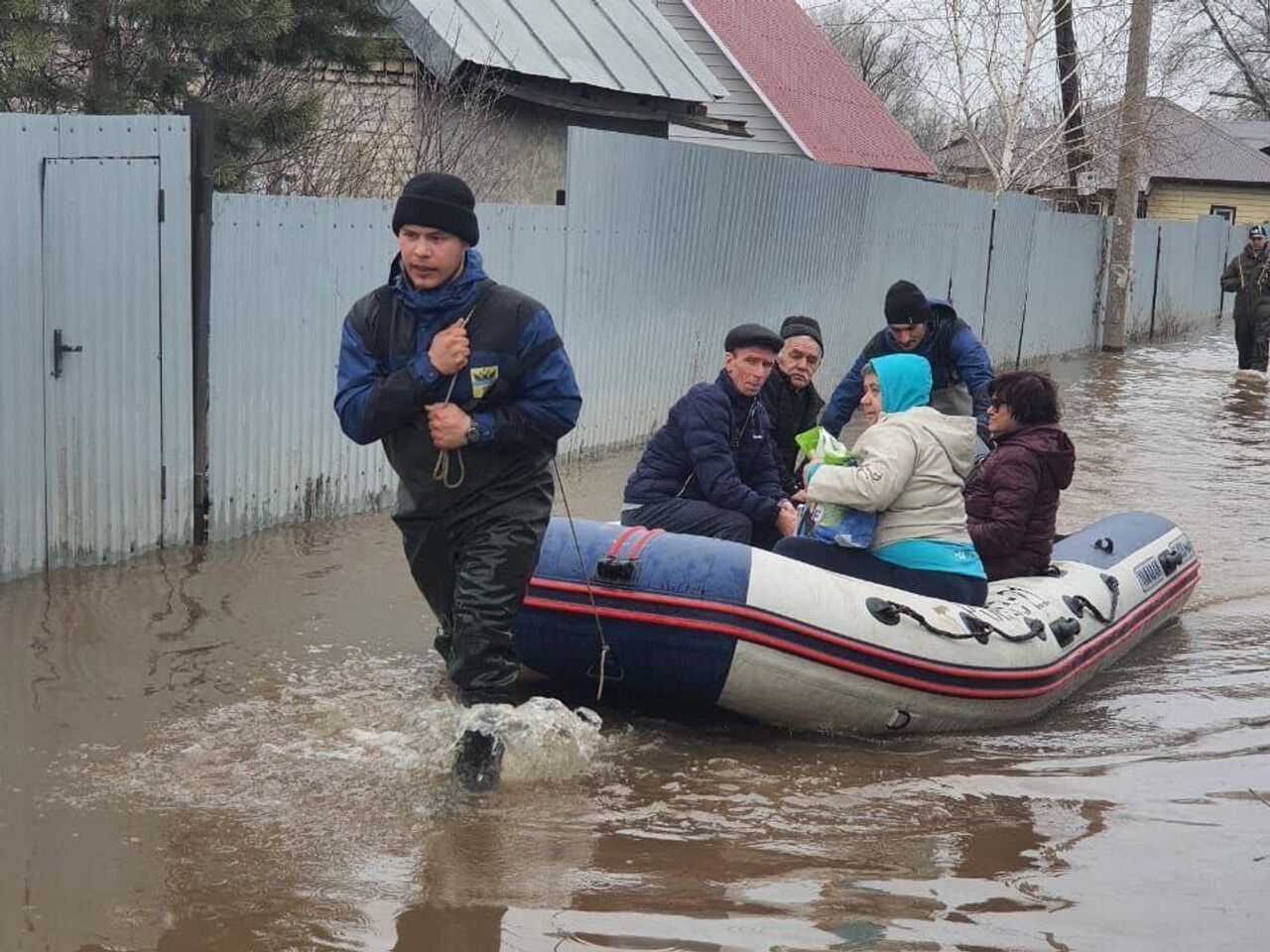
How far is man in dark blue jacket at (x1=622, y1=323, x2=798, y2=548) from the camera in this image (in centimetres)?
714

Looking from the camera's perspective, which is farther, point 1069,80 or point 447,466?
point 1069,80

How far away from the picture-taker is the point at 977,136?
2591 cm

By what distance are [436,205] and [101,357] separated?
3095 millimetres

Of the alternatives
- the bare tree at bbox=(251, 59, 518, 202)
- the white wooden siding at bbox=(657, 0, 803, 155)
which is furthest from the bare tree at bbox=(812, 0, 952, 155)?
the bare tree at bbox=(251, 59, 518, 202)

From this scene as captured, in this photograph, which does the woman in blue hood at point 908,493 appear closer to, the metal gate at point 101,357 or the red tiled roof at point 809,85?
the metal gate at point 101,357

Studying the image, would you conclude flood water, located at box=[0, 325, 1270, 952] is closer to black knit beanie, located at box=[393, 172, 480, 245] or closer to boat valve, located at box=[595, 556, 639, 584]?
boat valve, located at box=[595, 556, 639, 584]

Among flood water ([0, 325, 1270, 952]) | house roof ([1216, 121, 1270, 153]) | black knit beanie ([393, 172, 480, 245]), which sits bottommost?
flood water ([0, 325, 1270, 952])

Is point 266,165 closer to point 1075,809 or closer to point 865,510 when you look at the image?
point 865,510

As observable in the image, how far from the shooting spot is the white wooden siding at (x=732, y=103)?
88.8 feet

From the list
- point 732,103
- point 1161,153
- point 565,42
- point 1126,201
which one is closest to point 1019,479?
point 565,42

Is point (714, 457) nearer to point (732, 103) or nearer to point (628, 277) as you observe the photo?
point (628, 277)

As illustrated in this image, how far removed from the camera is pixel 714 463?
7137mm

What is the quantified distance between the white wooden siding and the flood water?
19.9 m

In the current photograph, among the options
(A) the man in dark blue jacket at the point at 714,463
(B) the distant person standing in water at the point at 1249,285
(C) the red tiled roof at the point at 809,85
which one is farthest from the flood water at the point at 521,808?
(C) the red tiled roof at the point at 809,85
